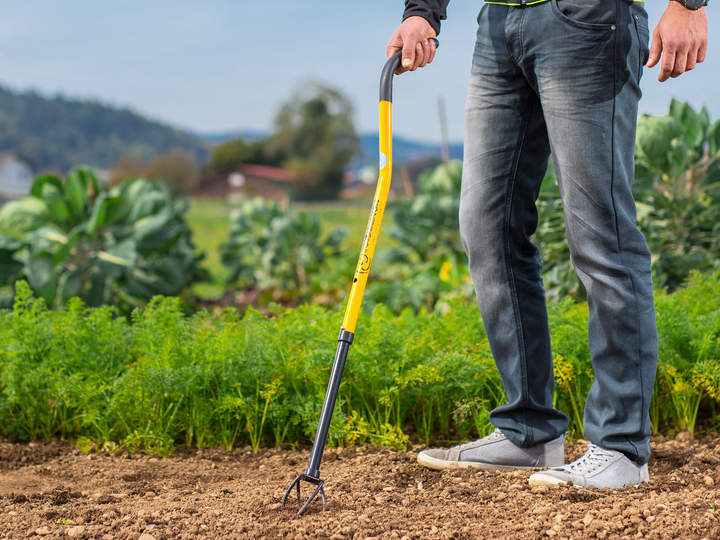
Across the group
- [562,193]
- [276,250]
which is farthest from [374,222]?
[276,250]

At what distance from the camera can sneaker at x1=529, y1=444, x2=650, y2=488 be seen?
1.62m

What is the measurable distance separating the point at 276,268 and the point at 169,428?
163 inches

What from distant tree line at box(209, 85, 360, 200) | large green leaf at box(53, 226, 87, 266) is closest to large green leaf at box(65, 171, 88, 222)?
large green leaf at box(53, 226, 87, 266)

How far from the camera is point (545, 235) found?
3369mm

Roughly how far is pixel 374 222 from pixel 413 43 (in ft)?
1.80

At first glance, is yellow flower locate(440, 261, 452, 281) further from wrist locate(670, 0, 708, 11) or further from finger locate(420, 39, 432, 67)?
wrist locate(670, 0, 708, 11)

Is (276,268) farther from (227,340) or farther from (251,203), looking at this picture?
(227,340)

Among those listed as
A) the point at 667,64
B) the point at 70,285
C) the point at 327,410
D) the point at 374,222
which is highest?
the point at 667,64

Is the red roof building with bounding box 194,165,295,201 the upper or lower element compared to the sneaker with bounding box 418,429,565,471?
upper

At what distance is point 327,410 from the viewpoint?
63.1 inches

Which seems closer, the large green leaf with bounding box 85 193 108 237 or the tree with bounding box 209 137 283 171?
the large green leaf with bounding box 85 193 108 237

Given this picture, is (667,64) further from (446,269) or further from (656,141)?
(446,269)

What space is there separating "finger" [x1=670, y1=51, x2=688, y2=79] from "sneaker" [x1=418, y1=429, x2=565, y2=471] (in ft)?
3.61

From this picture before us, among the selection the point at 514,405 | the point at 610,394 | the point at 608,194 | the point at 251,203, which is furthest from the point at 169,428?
the point at 251,203
